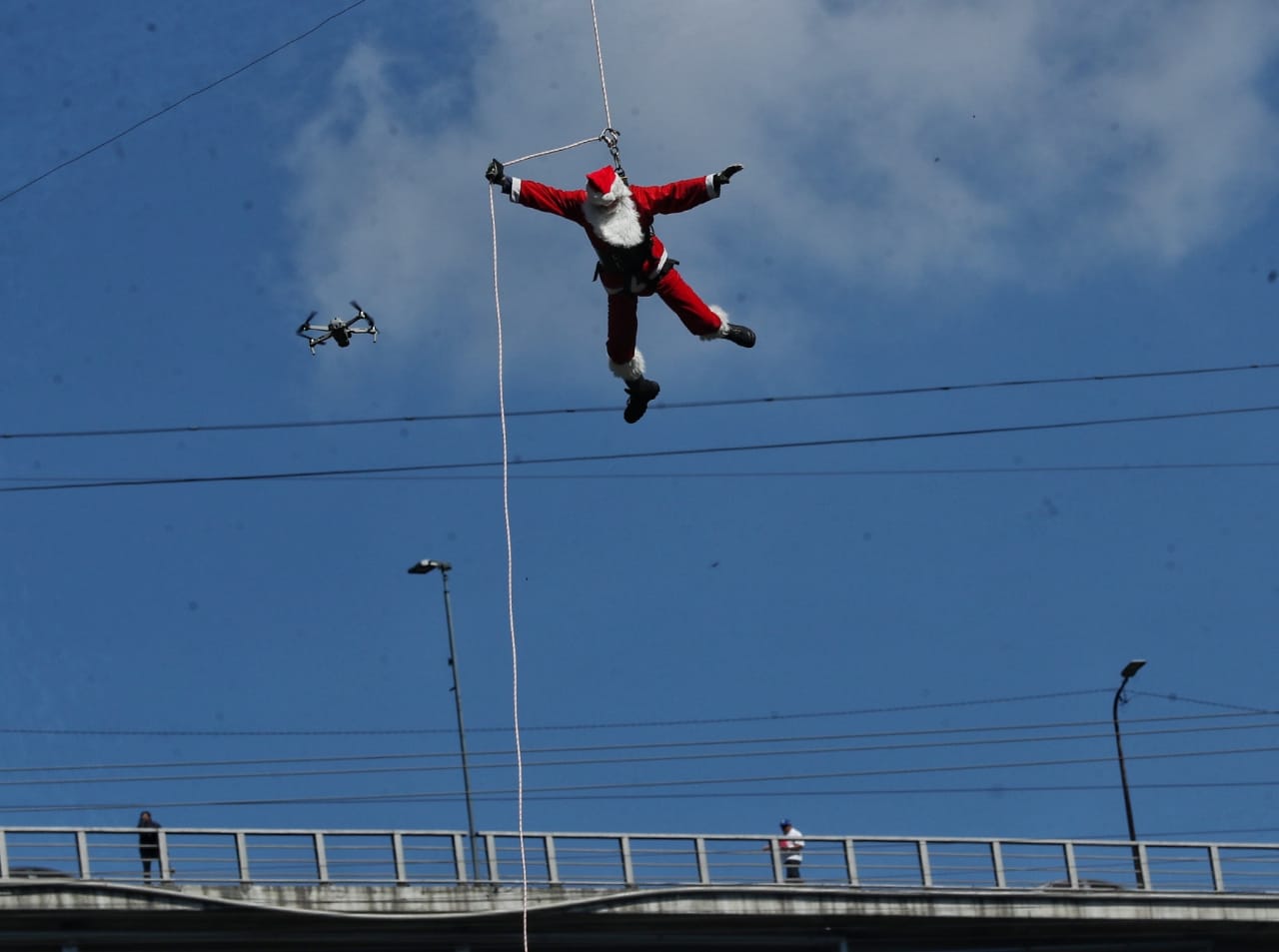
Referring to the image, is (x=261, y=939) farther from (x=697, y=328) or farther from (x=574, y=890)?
(x=697, y=328)

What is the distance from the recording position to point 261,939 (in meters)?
36.2

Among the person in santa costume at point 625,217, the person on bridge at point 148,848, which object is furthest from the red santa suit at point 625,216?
the person on bridge at point 148,848

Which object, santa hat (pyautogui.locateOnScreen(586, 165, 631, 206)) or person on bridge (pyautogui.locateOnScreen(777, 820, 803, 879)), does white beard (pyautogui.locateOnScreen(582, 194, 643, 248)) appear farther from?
person on bridge (pyautogui.locateOnScreen(777, 820, 803, 879))

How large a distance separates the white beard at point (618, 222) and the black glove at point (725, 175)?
0.98 metres

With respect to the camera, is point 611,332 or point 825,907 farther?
point 825,907

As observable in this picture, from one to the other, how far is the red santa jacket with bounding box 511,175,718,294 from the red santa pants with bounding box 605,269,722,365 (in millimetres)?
323

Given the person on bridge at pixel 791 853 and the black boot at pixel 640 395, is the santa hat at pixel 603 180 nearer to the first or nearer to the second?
the black boot at pixel 640 395

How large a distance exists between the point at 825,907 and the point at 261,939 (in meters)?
8.99

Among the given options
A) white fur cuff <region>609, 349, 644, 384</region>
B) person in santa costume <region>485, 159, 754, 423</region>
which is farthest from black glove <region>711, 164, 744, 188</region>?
white fur cuff <region>609, 349, 644, 384</region>

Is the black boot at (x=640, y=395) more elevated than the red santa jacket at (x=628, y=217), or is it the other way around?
the red santa jacket at (x=628, y=217)

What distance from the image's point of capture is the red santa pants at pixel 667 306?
25.6 m

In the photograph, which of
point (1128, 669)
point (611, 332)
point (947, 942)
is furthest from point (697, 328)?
point (1128, 669)

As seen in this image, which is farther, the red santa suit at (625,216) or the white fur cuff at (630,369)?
the white fur cuff at (630,369)

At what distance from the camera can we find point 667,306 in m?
25.9
